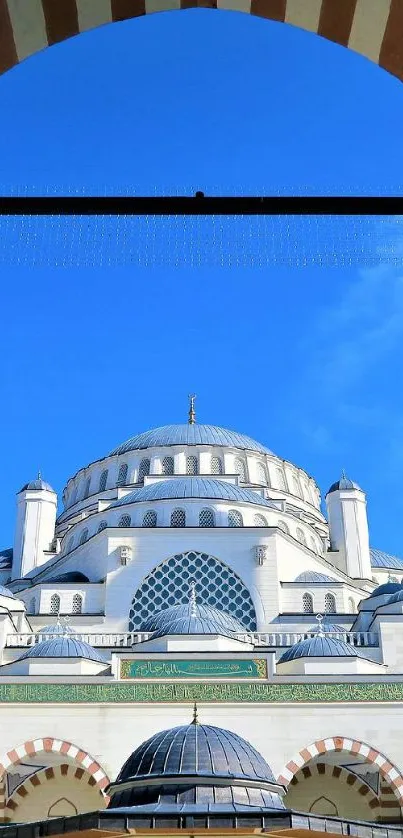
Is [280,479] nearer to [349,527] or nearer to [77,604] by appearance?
[349,527]

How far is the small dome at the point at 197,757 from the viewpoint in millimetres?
9844

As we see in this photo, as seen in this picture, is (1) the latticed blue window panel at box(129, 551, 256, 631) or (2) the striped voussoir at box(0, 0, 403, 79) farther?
(1) the latticed blue window panel at box(129, 551, 256, 631)

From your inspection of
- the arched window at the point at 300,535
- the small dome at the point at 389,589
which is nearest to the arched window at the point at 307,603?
the small dome at the point at 389,589

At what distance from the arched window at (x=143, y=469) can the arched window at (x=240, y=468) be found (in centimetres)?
286

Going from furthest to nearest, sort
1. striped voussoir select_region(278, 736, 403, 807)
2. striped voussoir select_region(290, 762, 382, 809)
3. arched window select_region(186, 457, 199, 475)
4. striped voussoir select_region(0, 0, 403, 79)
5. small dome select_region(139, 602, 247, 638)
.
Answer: arched window select_region(186, 457, 199, 475), small dome select_region(139, 602, 247, 638), striped voussoir select_region(290, 762, 382, 809), striped voussoir select_region(278, 736, 403, 807), striped voussoir select_region(0, 0, 403, 79)

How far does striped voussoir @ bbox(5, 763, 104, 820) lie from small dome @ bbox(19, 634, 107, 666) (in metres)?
1.97

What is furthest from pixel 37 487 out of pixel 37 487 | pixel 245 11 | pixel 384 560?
pixel 245 11

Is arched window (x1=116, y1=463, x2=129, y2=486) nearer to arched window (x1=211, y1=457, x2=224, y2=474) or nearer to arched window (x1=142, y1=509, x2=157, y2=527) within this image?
arched window (x1=211, y1=457, x2=224, y2=474)

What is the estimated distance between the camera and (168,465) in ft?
98.8

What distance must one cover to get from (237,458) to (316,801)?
49.8 ft

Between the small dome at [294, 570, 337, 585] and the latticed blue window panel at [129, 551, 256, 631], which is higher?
the small dome at [294, 570, 337, 585]

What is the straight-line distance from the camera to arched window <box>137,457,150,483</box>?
29.6 meters

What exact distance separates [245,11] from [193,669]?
49.8 feet

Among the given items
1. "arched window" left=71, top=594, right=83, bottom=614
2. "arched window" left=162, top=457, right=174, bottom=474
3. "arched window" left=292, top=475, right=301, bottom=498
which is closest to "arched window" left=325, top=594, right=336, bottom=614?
"arched window" left=71, top=594, right=83, bottom=614
